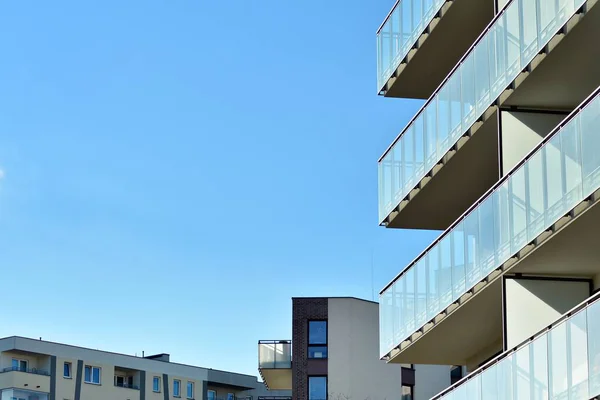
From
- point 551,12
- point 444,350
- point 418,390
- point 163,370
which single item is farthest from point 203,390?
point 551,12

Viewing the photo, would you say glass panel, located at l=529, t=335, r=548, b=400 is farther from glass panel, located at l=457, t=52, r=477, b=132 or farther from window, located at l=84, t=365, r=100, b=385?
window, located at l=84, t=365, r=100, b=385

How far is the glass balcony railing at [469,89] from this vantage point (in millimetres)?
18172

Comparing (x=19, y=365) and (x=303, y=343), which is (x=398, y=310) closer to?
(x=303, y=343)

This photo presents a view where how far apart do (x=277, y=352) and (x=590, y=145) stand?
5031 centimetres

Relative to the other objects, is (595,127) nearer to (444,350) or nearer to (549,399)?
(549,399)

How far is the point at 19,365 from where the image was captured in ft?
279

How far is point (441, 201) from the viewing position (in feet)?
80.7

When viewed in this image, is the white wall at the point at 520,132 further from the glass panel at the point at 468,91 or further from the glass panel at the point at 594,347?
the glass panel at the point at 594,347

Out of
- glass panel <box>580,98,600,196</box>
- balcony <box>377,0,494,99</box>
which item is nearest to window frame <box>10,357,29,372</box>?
balcony <box>377,0,494,99</box>

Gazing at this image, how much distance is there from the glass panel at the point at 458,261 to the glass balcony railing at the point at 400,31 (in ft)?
15.0

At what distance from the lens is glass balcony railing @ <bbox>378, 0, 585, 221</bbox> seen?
59.6 feet

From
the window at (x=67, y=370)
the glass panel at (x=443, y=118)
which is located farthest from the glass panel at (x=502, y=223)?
the window at (x=67, y=370)

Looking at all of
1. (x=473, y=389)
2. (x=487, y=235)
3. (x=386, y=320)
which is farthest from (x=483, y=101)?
(x=386, y=320)

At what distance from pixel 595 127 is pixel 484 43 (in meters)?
4.82
